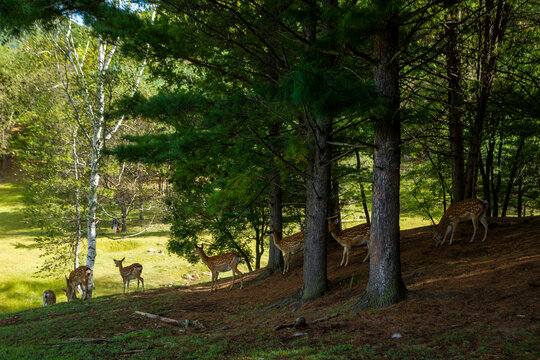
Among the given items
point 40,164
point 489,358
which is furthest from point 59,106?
point 489,358

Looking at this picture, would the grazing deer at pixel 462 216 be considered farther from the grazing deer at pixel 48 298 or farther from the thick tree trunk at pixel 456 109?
the grazing deer at pixel 48 298

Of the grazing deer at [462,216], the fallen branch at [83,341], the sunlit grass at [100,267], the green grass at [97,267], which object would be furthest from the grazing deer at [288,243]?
the green grass at [97,267]

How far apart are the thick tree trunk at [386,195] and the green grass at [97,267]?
52.4 ft

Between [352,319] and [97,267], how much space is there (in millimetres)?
23452

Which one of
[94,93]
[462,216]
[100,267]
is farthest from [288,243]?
[100,267]

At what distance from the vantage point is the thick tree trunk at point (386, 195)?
243 inches

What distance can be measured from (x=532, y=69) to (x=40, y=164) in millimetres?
22884

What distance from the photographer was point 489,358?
12.7 ft

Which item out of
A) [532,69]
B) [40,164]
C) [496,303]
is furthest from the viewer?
[40,164]

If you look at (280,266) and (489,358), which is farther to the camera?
(280,266)

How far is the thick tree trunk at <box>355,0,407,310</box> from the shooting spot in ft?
20.2

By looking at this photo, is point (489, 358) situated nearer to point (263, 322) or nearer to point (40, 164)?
point (263, 322)

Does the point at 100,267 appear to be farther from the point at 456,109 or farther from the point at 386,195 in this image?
the point at 386,195

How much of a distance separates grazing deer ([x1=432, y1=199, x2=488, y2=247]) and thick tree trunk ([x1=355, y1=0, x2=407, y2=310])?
14.7 ft
